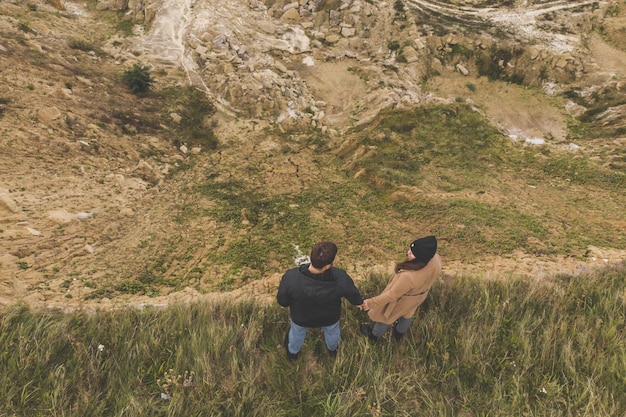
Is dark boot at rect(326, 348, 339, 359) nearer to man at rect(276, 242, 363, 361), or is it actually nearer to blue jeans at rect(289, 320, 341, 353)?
blue jeans at rect(289, 320, 341, 353)

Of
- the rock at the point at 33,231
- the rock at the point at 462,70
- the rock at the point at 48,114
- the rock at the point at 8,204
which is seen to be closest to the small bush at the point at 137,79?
the rock at the point at 48,114

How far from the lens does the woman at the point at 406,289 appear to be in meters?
3.81

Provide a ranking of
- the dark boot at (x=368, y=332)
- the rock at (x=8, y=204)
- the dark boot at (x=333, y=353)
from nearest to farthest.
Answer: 1. the dark boot at (x=333, y=353)
2. the dark boot at (x=368, y=332)
3. the rock at (x=8, y=204)

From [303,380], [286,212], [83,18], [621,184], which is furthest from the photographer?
[83,18]

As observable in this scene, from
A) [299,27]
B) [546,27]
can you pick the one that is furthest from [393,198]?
[546,27]

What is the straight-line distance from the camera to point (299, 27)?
813 inches

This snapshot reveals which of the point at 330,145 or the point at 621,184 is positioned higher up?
the point at 621,184

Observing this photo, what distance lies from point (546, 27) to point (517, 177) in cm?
1532

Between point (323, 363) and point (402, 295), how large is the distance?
1.26 meters

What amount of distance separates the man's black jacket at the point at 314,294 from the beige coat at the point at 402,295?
1.43ft

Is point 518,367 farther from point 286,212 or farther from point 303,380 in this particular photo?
point 286,212

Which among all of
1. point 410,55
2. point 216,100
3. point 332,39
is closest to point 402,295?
point 216,100

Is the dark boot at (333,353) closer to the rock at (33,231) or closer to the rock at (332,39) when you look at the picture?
the rock at (33,231)

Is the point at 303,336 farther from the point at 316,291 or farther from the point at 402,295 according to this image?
the point at 402,295
